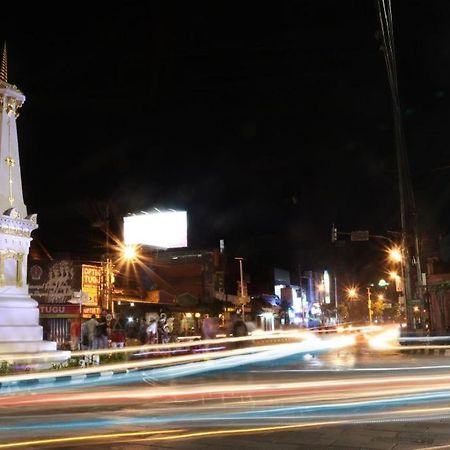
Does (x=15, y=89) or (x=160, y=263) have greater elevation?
(x=15, y=89)

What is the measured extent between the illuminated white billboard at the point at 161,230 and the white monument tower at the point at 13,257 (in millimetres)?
34522

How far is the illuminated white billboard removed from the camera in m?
54.0


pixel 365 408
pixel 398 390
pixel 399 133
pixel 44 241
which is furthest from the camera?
pixel 44 241

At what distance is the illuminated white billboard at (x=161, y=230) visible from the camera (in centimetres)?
5400

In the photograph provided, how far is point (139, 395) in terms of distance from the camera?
12.7 m

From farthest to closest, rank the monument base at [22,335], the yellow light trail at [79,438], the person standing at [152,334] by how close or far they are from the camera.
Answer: the person standing at [152,334]
the monument base at [22,335]
the yellow light trail at [79,438]

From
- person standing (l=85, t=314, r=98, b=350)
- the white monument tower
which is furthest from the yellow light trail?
person standing (l=85, t=314, r=98, b=350)

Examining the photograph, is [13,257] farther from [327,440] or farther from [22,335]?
[327,440]

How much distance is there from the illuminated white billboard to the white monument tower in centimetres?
3452

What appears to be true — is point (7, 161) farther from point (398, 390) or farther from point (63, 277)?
point (63, 277)

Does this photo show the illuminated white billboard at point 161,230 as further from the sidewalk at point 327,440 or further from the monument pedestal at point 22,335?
the sidewalk at point 327,440

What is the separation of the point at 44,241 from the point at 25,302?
36.9 meters

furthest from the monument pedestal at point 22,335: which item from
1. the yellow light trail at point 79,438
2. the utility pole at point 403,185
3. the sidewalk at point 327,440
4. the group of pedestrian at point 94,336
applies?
the utility pole at point 403,185

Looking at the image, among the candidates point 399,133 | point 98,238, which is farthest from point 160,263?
point 399,133
